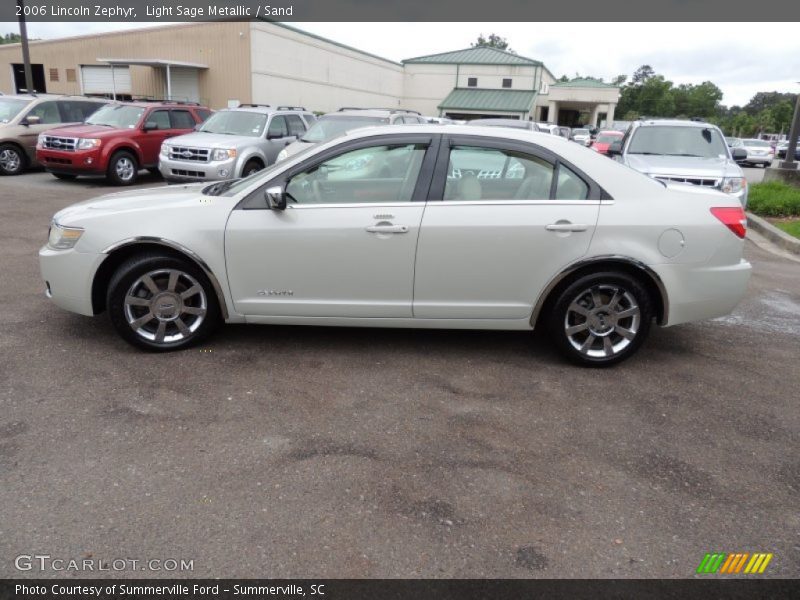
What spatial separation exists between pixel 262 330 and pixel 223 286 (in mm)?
758

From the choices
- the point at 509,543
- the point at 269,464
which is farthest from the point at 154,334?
the point at 509,543

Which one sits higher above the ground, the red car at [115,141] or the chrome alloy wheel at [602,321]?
the red car at [115,141]

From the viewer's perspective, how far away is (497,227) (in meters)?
4.28

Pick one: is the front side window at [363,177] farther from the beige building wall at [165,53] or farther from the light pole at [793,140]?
the beige building wall at [165,53]

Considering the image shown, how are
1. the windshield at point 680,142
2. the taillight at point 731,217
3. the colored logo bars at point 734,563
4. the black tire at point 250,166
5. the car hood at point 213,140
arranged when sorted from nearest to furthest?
the colored logo bars at point 734,563, the taillight at point 731,217, the windshield at point 680,142, the car hood at point 213,140, the black tire at point 250,166

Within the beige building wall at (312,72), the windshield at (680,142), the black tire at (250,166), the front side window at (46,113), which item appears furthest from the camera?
the beige building wall at (312,72)

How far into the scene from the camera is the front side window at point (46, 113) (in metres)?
14.6

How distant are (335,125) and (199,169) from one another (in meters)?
2.78

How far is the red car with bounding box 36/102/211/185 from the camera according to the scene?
13.0 metres

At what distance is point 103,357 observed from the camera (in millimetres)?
4441

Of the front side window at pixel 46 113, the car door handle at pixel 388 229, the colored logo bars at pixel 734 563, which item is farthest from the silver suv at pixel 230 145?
the colored logo bars at pixel 734 563

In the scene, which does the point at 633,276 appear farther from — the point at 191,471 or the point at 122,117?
the point at 122,117

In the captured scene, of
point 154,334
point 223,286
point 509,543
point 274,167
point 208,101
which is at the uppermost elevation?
point 208,101

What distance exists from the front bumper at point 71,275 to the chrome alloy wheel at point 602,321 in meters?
3.42
